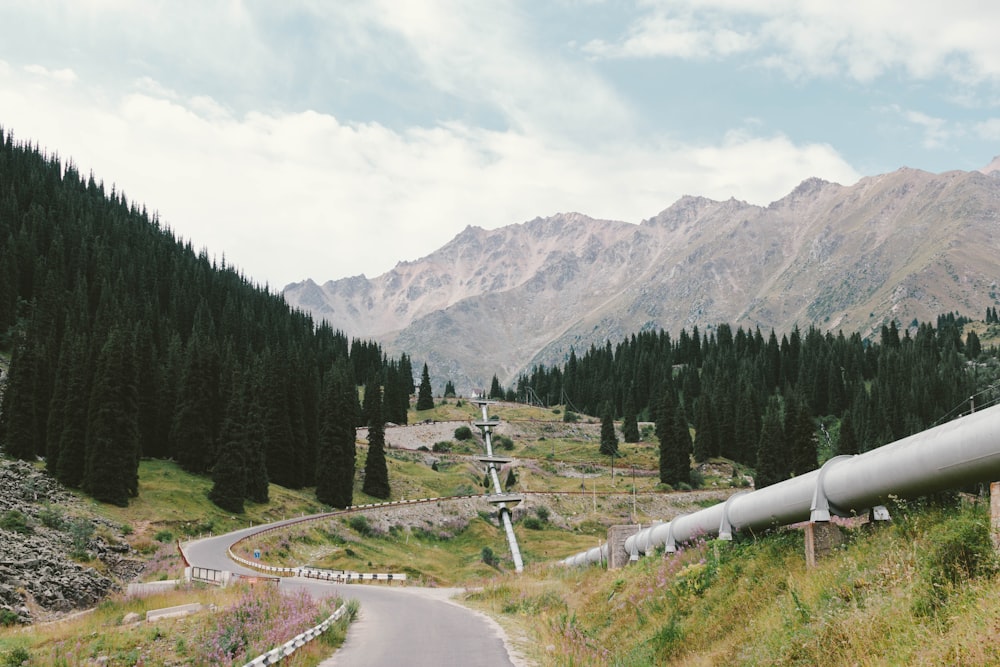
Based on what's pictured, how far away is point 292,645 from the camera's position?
19.2 metres

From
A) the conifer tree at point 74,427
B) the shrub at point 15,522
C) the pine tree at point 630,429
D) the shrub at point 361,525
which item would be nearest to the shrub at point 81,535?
the shrub at point 15,522

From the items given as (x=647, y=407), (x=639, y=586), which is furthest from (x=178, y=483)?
(x=647, y=407)

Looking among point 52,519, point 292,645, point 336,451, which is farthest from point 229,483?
point 292,645

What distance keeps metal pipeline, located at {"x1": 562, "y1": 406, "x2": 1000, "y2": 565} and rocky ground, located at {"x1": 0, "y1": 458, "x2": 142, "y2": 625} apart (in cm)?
3005

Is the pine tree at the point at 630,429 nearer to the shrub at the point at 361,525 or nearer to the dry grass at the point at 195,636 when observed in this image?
the shrub at the point at 361,525

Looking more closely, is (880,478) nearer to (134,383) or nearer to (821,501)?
(821,501)

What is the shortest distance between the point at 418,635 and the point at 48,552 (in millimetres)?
32054

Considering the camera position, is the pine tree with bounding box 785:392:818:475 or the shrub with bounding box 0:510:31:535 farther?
the pine tree with bounding box 785:392:818:475

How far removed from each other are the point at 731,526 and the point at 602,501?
288ft

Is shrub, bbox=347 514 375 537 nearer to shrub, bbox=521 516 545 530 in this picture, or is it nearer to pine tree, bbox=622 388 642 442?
shrub, bbox=521 516 545 530

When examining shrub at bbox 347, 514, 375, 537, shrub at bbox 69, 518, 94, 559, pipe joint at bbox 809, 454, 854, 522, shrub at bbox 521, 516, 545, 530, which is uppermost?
pipe joint at bbox 809, 454, 854, 522

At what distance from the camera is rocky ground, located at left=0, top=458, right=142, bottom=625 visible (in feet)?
127

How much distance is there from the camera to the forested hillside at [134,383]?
70562 millimetres

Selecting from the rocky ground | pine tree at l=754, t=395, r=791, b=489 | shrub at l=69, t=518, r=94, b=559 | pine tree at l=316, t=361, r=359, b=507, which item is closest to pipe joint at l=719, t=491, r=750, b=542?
the rocky ground
